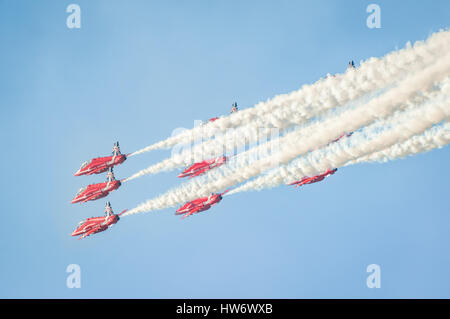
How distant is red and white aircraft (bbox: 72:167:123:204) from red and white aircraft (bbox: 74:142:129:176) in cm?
88

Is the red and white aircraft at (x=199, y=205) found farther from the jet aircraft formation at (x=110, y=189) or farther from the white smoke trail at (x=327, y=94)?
the white smoke trail at (x=327, y=94)

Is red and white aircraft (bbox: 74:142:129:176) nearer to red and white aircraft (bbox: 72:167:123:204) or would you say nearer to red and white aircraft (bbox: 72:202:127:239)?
red and white aircraft (bbox: 72:167:123:204)

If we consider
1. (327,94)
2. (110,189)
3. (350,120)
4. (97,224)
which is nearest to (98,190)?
(110,189)

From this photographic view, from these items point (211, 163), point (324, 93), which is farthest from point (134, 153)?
point (324, 93)

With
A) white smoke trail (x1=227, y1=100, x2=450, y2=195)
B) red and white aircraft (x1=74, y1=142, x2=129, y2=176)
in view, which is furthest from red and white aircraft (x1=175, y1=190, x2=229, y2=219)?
white smoke trail (x1=227, y1=100, x2=450, y2=195)

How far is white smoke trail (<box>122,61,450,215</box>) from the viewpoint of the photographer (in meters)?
Answer: 26.0

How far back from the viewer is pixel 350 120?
31.6m

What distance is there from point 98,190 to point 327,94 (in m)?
36.3

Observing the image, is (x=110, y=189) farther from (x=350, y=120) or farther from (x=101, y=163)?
(x=350, y=120)

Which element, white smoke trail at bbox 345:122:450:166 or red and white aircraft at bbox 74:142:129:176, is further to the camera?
red and white aircraft at bbox 74:142:129:176

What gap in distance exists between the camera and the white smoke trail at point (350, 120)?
26048mm

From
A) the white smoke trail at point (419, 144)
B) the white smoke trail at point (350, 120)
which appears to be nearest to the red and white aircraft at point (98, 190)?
the white smoke trail at point (350, 120)
